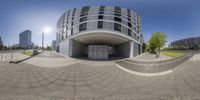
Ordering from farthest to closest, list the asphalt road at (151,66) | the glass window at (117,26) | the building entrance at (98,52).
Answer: the glass window at (117,26) → the building entrance at (98,52) → the asphalt road at (151,66)

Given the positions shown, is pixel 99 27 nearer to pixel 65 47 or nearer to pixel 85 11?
pixel 85 11

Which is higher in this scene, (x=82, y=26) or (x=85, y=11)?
(x=85, y=11)

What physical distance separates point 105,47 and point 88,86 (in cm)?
1539

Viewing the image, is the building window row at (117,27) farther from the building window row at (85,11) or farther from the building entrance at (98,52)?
the building window row at (85,11)

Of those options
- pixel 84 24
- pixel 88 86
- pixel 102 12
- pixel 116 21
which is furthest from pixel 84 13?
pixel 88 86

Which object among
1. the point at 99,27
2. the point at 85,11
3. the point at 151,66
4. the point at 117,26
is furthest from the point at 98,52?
the point at 151,66

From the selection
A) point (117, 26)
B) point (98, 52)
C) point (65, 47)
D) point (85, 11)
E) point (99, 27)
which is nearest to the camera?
point (99, 27)

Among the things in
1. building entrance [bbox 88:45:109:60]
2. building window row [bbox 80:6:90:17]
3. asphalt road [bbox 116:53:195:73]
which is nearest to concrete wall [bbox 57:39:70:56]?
building entrance [bbox 88:45:109:60]

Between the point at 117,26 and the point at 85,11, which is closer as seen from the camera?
the point at 85,11

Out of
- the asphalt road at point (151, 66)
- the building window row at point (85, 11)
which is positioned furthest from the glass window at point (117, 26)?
the asphalt road at point (151, 66)

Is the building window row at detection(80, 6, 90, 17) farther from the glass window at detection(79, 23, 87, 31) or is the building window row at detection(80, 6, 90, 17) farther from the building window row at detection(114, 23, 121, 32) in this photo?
the building window row at detection(114, 23, 121, 32)

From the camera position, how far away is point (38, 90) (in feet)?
12.8

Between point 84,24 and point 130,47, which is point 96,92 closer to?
A: point 84,24

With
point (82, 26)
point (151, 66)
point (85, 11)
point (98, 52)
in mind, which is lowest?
point (151, 66)
